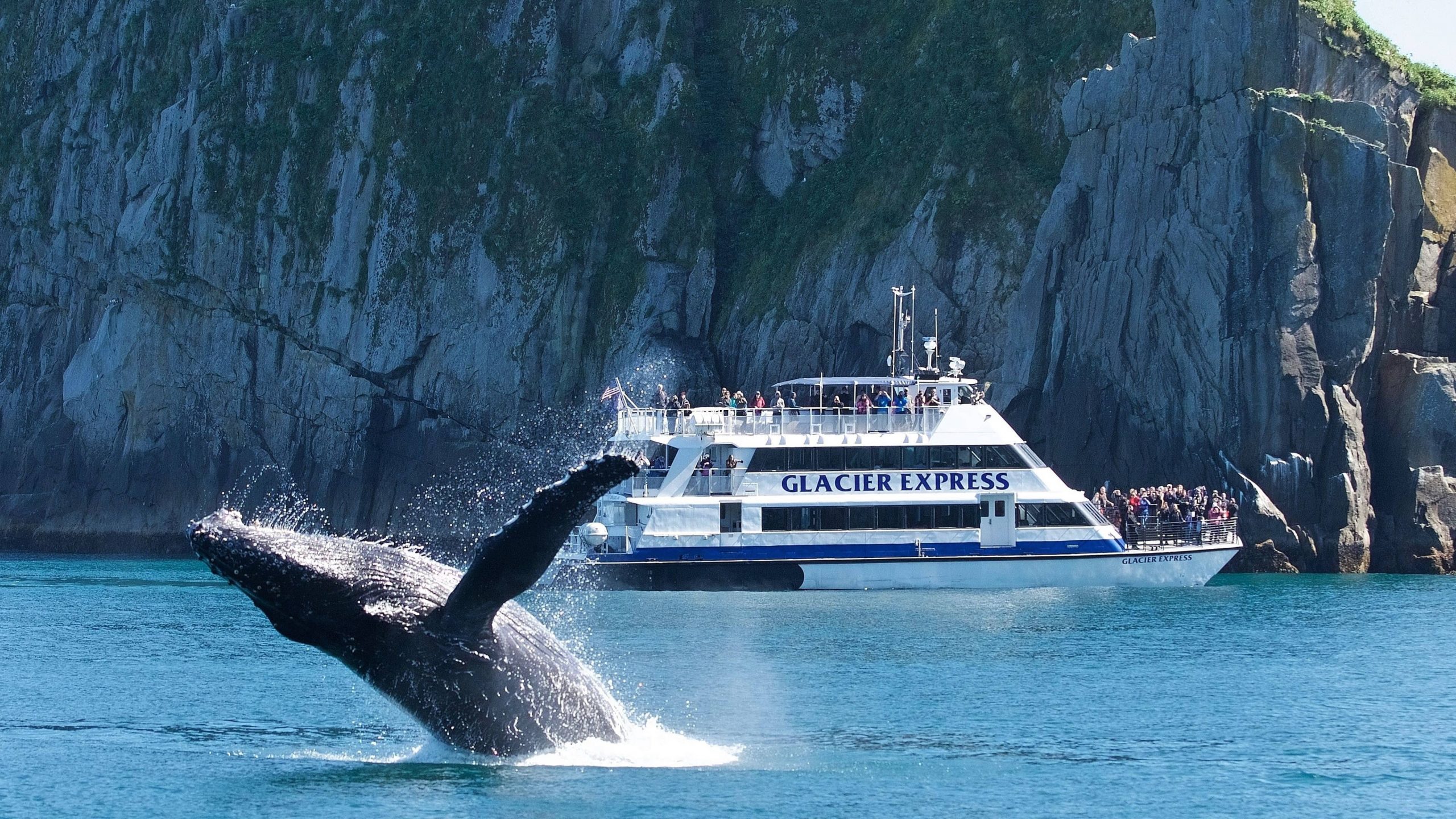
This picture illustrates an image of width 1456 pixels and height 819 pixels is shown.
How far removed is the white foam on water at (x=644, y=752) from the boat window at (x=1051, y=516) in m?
26.5

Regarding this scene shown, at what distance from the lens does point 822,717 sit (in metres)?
26.1

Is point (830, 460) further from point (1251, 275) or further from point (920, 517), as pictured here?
point (1251, 275)

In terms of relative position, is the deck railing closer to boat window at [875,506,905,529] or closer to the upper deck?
the upper deck

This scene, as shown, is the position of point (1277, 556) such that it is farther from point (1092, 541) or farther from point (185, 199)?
point (185, 199)

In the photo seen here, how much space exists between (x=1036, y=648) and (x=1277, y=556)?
24141mm

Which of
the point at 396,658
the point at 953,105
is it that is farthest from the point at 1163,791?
the point at 953,105

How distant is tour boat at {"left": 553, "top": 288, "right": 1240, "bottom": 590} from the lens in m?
49.1

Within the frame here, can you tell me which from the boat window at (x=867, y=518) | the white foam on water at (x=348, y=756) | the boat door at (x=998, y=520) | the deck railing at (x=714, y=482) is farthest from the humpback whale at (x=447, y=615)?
the boat door at (x=998, y=520)

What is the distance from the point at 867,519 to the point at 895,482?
1.23m

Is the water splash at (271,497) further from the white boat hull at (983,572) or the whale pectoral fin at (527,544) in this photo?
the whale pectoral fin at (527,544)

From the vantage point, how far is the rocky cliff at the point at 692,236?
187 feet

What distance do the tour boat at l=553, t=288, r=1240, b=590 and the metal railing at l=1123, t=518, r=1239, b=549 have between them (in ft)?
1.69

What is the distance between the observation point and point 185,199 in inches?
3364

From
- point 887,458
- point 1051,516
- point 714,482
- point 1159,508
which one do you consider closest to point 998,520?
point 1051,516
